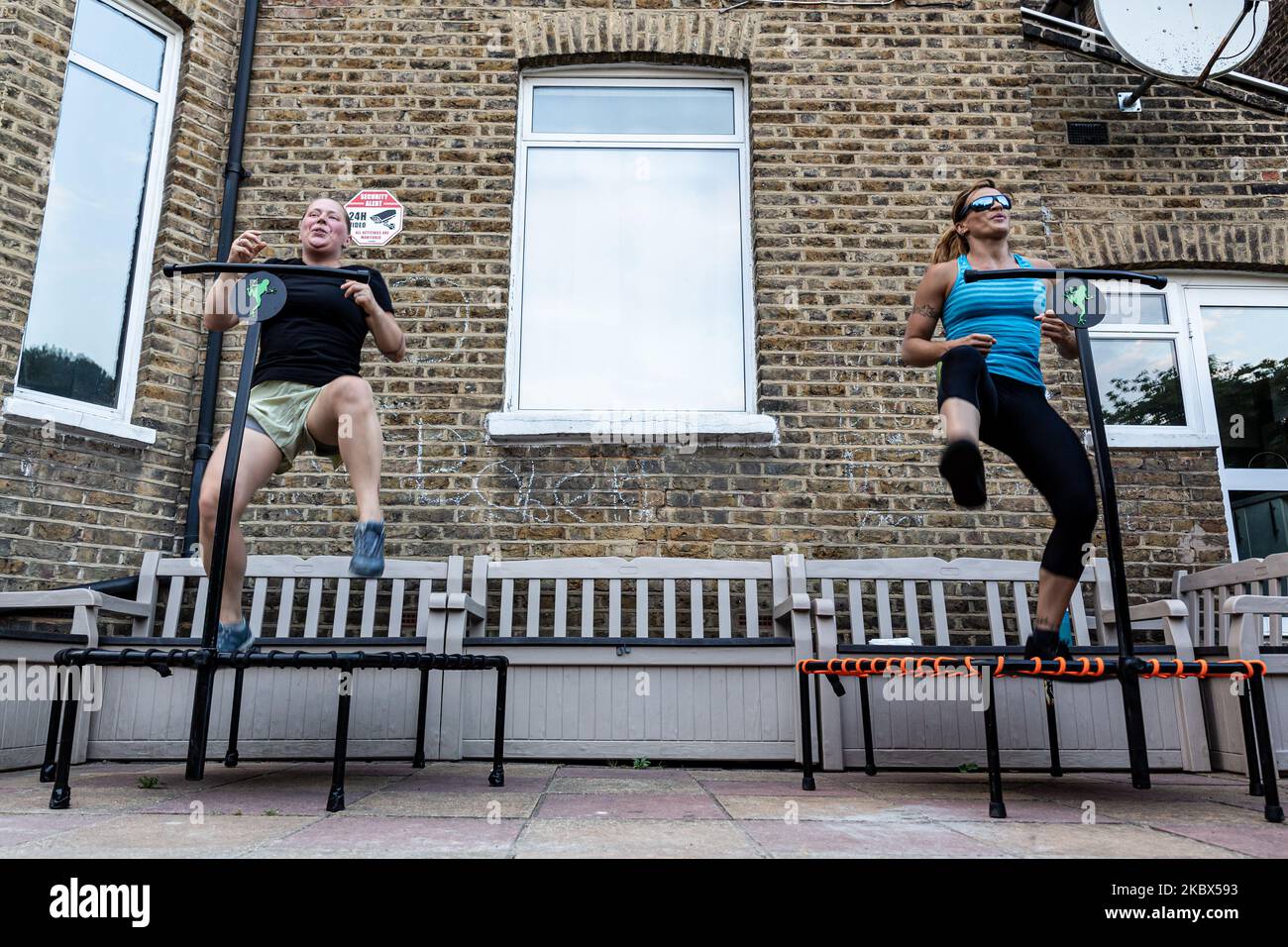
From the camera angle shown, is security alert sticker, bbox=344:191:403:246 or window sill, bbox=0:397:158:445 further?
security alert sticker, bbox=344:191:403:246

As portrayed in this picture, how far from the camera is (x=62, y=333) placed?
4645 mm

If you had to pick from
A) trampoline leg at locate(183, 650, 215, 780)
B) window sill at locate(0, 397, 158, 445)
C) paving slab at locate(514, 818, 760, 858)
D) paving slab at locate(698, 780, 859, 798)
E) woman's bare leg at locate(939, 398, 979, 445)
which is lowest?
paving slab at locate(698, 780, 859, 798)

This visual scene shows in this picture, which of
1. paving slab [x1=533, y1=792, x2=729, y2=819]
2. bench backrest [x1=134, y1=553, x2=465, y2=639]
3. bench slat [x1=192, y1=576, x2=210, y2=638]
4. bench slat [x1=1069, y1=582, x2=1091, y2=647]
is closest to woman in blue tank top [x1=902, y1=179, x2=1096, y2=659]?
paving slab [x1=533, y1=792, x2=729, y2=819]

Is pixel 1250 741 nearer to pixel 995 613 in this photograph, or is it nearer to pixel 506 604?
pixel 995 613

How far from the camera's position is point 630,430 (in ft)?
16.3

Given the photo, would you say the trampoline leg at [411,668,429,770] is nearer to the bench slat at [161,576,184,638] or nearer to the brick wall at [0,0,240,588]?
the bench slat at [161,576,184,638]

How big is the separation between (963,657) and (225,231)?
4.41 metres

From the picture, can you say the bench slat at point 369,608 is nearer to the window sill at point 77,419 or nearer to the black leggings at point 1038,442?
the window sill at point 77,419

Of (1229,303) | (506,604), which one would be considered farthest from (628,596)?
(1229,303)

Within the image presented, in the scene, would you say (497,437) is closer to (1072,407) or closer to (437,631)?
(437,631)

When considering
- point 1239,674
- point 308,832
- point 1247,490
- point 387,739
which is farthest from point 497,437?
point 1247,490

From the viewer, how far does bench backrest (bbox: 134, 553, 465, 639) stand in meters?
4.37

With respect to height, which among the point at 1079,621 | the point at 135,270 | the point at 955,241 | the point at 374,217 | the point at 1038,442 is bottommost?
the point at 1079,621

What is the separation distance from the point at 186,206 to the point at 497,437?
2172 millimetres
